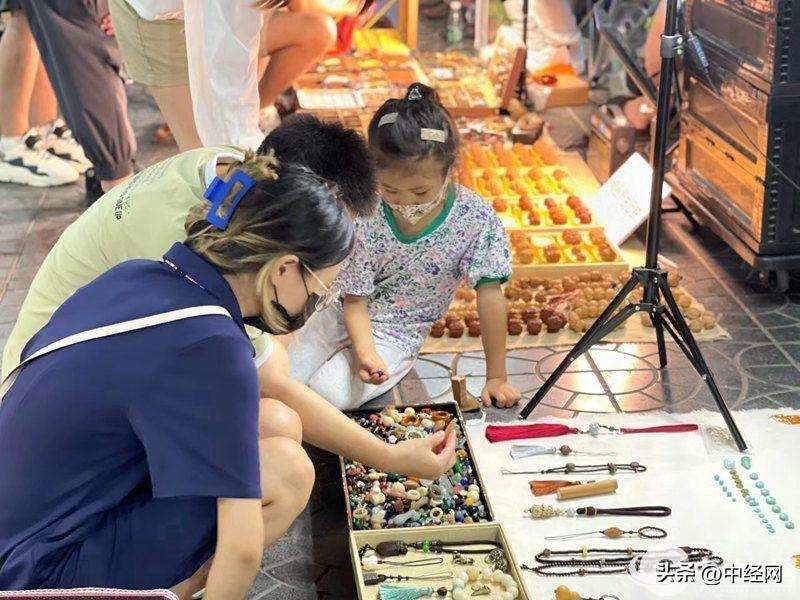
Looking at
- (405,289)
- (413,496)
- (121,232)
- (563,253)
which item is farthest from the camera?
(563,253)

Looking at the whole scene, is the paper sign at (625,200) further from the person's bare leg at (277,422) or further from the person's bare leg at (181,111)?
the person's bare leg at (277,422)

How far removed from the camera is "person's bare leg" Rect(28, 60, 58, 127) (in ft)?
16.4

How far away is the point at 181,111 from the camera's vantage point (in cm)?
364

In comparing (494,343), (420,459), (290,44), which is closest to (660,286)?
(494,343)

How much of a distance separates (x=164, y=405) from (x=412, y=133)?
129 cm

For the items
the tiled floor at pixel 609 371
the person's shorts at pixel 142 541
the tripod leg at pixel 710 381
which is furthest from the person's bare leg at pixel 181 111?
the person's shorts at pixel 142 541

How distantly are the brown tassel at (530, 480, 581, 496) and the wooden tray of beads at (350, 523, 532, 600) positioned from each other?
1.02 feet

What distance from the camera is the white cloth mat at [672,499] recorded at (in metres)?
2.38

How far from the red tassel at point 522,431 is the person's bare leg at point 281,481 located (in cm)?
87

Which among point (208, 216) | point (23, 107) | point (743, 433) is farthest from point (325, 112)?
point (208, 216)

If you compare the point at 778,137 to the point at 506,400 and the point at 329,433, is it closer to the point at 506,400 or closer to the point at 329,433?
the point at 506,400

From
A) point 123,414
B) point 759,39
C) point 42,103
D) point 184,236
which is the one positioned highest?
point 759,39

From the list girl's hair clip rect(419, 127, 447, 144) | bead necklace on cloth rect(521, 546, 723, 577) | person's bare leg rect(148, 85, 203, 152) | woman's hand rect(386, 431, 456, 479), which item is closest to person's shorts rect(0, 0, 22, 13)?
person's bare leg rect(148, 85, 203, 152)

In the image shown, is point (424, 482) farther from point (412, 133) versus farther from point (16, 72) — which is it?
point (16, 72)
